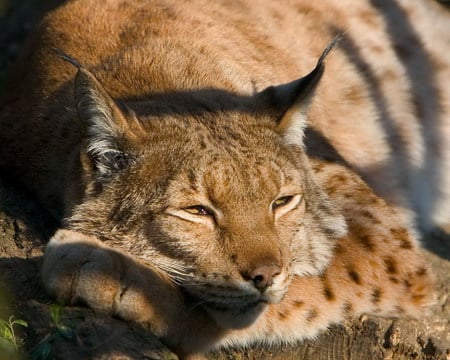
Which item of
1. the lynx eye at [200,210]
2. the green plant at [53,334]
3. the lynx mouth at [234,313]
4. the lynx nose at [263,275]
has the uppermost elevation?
the lynx eye at [200,210]

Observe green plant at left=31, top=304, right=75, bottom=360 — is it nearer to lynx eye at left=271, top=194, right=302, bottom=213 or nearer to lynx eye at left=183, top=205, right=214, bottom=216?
lynx eye at left=183, top=205, right=214, bottom=216

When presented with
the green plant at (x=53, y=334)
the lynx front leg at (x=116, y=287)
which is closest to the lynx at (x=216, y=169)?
the lynx front leg at (x=116, y=287)

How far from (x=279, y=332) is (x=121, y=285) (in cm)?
87

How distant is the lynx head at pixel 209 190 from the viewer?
158 inches

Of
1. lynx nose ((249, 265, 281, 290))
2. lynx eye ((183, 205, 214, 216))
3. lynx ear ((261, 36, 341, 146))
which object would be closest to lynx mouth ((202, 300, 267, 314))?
lynx nose ((249, 265, 281, 290))

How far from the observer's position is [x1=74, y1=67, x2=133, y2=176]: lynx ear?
4.11 m

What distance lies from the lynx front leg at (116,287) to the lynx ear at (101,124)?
14.9 inches

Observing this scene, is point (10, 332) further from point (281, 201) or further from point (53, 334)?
point (281, 201)

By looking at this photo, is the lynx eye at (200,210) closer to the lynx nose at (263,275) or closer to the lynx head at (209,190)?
the lynx head at (209,190)

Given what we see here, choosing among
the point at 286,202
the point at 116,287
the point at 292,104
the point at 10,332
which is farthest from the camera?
the point at 292,104

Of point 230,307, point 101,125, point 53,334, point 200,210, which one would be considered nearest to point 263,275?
point 230,307

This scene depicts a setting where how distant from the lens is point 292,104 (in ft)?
15.0

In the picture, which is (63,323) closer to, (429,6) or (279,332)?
(279,332)

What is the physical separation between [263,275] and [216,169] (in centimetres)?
55
